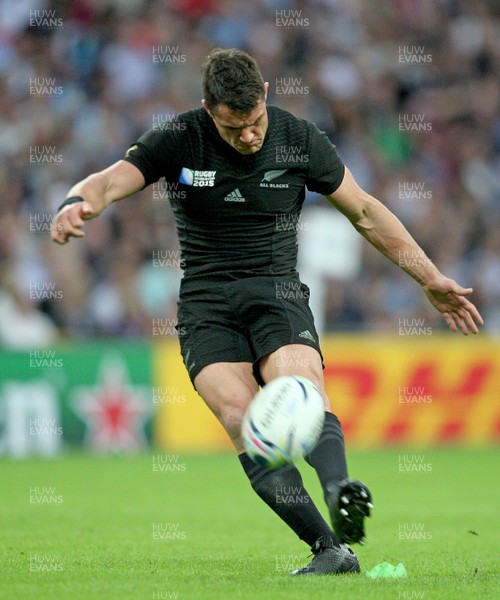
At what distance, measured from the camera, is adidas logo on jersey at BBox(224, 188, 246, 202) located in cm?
607

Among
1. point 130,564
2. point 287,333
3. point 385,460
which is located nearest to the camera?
point 287,333

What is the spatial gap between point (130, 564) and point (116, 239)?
9377mm

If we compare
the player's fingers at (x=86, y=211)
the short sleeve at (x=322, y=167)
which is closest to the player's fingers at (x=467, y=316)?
the short sleeve at (x=322, y=167)

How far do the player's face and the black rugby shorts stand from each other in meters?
0.70

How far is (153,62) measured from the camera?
17.3 m

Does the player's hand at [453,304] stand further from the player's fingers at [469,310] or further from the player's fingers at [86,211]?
the player's fingers at [86,211]

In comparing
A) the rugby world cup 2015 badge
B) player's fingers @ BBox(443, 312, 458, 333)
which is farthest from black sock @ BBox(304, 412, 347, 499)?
the rugby world cup 2015 badge

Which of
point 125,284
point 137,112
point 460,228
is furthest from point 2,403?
point 460,228

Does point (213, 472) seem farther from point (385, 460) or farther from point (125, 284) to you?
point (125, 284)

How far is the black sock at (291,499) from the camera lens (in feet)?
19.0

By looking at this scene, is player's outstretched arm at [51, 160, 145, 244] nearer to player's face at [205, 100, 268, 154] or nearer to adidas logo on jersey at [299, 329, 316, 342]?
player's face at [205, 100, 268, 154]

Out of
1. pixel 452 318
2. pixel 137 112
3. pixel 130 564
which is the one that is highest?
pixel 137 112

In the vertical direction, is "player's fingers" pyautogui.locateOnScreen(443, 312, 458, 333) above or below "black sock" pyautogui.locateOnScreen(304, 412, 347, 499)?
above

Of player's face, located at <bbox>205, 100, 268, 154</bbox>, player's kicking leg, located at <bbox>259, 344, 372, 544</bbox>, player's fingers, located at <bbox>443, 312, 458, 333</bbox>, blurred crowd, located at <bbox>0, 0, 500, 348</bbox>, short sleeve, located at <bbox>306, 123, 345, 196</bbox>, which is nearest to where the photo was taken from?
player's kicking leg, located at <bbox>259, 344, 372, 544</bbox>
